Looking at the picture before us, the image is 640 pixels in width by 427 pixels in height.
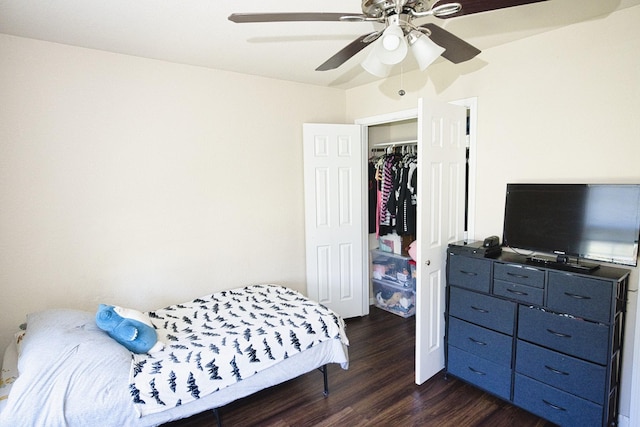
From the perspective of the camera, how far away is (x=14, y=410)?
1.63 m

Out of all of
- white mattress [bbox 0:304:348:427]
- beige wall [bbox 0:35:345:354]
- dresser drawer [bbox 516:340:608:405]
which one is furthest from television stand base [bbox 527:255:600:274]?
beige wall [bbox 0:35:345:354]

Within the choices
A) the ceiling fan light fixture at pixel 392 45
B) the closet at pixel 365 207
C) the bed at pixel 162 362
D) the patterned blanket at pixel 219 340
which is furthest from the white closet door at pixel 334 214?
the ceiling fan light fixture at pixel 392 45

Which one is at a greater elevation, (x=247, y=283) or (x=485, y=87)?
(x=485, y=87)

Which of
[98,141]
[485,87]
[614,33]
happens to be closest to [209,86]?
[98,141]

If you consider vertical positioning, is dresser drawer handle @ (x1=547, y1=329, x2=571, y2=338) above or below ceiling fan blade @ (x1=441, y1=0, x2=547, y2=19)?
below

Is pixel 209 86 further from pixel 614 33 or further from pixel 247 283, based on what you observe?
pixel 614 33

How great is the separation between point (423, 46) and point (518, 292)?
1656mm

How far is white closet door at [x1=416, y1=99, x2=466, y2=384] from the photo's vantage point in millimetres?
→ 2502

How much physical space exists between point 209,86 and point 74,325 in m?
2.07

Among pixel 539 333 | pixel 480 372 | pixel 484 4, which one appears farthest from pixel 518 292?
pixel 484 4

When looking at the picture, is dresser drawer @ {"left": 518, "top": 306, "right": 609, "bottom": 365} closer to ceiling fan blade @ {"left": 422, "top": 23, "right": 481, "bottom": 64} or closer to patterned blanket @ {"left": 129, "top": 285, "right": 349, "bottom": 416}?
patterned blanket @ {"left": 129, "top": 285, "right": 349, "bottom": 416}

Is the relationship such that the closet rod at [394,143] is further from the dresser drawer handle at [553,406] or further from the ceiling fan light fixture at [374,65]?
the dresser drawer handle at [553,406]

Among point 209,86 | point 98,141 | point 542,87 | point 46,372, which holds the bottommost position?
point 46,372

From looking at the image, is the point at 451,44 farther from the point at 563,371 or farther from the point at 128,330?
the point at 128,330
